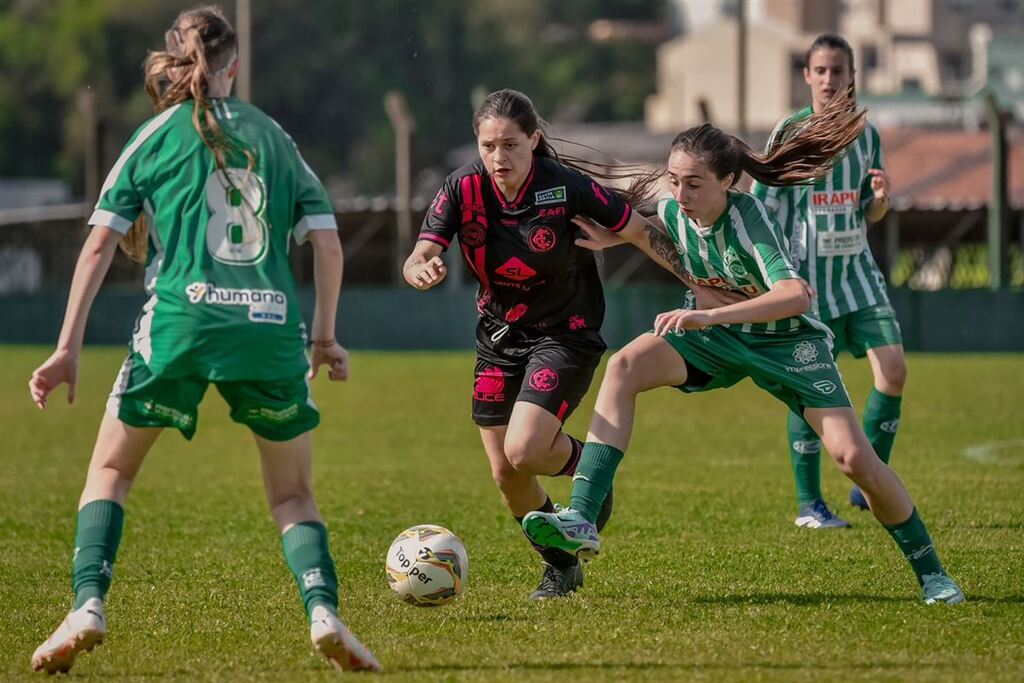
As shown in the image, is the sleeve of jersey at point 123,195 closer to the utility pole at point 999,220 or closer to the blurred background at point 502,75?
the utility pole at point 999,220

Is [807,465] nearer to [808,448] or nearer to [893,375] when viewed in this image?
[808,448]

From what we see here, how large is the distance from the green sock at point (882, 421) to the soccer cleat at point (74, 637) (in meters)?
4.65

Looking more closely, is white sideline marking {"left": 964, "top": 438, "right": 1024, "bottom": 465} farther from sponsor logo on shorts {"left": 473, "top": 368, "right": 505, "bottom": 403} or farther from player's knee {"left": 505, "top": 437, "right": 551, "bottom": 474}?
player's knee {"left": 505, "top": 437, "right": 551, "bottom": 474}

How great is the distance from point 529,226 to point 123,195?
1825 mm

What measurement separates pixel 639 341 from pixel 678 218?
0.48 m

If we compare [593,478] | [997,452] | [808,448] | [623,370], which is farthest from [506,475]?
[997,452]

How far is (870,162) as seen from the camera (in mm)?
8547

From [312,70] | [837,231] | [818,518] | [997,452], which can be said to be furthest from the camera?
[312,70]

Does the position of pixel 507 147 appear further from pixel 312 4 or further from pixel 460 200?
pixel 312 4

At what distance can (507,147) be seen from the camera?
6.14 metres

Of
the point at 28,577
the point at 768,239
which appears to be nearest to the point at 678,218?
the point at 768,239

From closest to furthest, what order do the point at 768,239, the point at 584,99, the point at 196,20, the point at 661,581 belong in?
1. the point at 196,20
2. the point at 768,239
3. the point at 661,581
4. the point at 584,99

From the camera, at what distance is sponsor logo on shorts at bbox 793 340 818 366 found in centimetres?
621

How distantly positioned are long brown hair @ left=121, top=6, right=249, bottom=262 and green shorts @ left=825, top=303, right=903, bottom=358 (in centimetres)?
433
